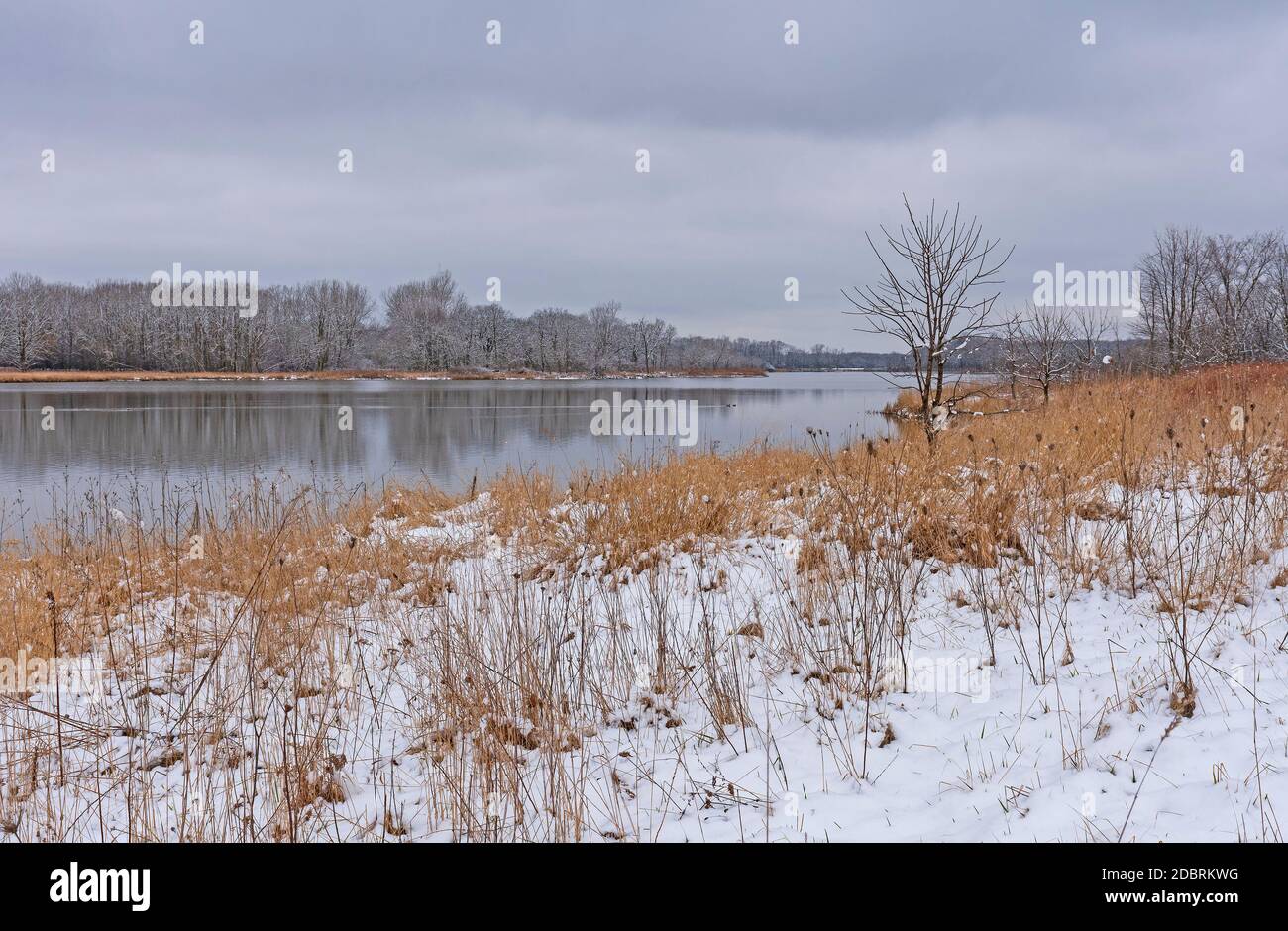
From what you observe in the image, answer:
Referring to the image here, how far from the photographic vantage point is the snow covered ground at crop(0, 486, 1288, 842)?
8.72 feet

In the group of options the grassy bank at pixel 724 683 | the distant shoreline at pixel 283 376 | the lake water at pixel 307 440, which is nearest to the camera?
the grassy bank at pixel 724 683

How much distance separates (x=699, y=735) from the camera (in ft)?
11.1

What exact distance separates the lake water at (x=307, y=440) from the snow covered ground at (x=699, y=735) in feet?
14.6

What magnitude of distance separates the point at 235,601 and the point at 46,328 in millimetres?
89947

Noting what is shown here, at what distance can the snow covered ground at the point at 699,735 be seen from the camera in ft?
8.72

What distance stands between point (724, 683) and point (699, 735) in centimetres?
29

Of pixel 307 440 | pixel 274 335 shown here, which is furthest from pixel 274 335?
pixel 307 440

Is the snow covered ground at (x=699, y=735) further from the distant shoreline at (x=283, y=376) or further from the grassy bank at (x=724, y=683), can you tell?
the distant shoreline at (x=283, y=376)
